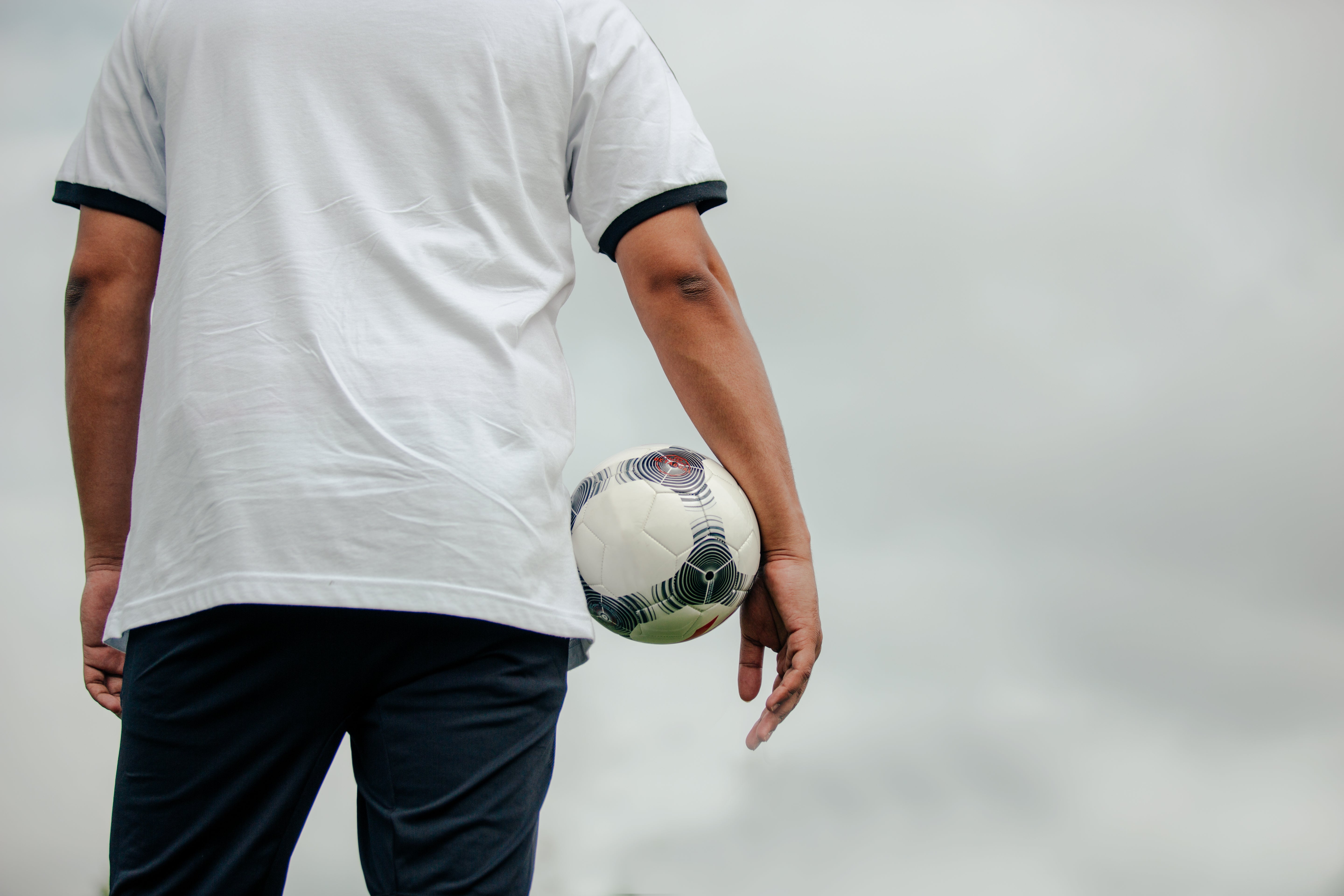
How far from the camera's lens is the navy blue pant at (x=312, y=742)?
1.37m

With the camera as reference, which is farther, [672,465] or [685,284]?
[672,465]

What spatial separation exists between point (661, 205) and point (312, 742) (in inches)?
43.7

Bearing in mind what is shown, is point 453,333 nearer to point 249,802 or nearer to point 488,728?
point 488,728

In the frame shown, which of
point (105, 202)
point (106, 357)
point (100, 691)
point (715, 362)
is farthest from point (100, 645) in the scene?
point (715, 362)

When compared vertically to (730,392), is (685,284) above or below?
above

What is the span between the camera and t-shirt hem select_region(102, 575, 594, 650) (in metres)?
Result: 1.33

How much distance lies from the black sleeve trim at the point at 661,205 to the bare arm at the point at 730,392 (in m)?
0.01

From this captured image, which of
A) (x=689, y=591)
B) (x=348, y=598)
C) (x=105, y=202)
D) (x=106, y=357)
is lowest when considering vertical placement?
(x=689, y=591)

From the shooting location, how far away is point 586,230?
6.26ft

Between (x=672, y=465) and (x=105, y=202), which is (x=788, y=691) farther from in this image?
(x=105, y=202)

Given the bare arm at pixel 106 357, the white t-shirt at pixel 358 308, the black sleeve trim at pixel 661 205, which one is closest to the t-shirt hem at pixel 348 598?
the white t-shirt at pixel 358 308

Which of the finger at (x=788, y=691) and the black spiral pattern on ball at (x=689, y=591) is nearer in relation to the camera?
the finger at (x=788, y=691)

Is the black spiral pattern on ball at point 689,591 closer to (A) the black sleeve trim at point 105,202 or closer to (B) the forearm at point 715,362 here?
(B) the forearm at point 715,362

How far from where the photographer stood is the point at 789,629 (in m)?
1.88
